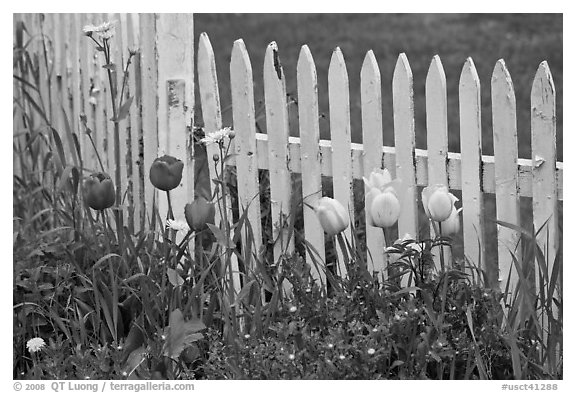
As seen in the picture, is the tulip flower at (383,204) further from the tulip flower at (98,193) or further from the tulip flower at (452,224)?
the tulip flower at (98,193)

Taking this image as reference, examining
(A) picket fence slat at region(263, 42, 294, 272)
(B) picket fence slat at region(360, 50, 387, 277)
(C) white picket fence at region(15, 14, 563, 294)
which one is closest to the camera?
(C) white picket fence at region(15, 14, 563, 294)

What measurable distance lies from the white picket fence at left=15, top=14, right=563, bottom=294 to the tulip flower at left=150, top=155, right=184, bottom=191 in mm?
377

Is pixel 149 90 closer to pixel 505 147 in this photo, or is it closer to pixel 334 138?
pixel 334 138

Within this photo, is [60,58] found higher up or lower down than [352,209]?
higher up

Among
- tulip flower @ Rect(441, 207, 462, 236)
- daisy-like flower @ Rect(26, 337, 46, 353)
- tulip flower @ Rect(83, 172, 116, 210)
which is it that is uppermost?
tulip flower @ Rect(83, 172, 116, 210)

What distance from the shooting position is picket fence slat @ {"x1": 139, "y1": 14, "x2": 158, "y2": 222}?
333 centimetres

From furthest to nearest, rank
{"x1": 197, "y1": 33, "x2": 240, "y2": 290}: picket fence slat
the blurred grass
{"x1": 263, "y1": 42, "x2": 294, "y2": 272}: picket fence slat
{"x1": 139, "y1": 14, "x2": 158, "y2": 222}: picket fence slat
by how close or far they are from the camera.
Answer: the blurred grass
{"x1": 139, "y1": 14, "x2": 158, "y2": 222}: picket fence slat
{"x1": 197, "y1": 33, "x2": 240, "y2": 290}: picket fence slat
{"x1": 263, "y1": 42, "x2": 294, "y2": 272}: picket fence slat

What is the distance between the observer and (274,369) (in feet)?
8.18

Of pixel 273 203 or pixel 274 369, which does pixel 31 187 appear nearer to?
pixel 273 203

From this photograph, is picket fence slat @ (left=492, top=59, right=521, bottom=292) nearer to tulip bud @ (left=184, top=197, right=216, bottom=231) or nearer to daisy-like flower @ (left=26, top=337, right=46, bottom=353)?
tulip bud @ (left=184, top=197, right=216, bottom=231)

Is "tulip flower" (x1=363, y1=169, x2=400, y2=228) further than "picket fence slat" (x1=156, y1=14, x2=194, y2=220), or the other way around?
"picket fence slat" (x1=156, y1=14, x2=194, y2=220)

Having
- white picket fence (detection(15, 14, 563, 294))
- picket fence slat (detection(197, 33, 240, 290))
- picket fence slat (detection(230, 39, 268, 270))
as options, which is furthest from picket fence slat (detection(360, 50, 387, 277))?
picket fence slat (detection(197, 33, 240, 290))

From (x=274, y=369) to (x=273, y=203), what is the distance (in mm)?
790

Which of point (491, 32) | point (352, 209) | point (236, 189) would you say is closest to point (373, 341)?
point (352, 209)
